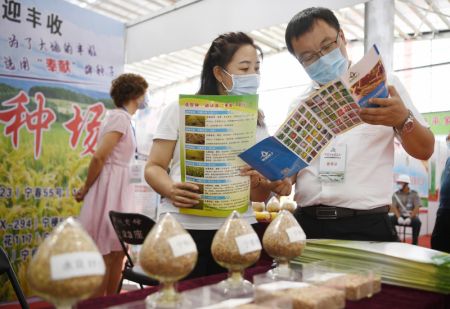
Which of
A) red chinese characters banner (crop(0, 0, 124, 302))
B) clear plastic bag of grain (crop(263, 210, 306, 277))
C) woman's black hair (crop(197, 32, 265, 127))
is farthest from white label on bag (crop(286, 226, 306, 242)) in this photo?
red chinese characters banner (crop(0, 0, 124, 302))

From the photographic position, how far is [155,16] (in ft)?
12.6

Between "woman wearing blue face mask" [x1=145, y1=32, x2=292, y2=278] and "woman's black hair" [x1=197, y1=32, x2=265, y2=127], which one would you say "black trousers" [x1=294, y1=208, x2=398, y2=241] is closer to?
"woman wearing blue face mask" [x1=145, y1=32, x2=292, y2=278]

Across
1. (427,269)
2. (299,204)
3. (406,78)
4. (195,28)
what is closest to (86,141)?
(195,28)

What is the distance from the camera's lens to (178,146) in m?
1.50

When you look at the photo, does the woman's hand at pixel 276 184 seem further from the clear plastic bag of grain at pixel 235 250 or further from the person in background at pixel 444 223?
the person in background at pixel 444 223

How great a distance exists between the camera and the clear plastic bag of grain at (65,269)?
619 millimetres

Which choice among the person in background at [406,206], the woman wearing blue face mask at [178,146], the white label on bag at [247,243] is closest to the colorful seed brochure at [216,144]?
the woman wearing blue face mask at [178,146]

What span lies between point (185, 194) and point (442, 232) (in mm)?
2398

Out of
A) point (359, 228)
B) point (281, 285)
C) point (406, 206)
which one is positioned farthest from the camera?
point (406, 206)

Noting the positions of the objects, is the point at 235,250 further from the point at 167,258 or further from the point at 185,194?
the point at 185,194

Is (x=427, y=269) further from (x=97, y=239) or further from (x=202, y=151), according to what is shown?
(x=97, y=239)

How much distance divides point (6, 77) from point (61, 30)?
64cm

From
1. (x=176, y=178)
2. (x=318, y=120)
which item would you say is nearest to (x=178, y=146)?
(x=176, y=178)

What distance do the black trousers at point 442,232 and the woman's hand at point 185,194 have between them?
2.34 metres
